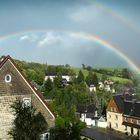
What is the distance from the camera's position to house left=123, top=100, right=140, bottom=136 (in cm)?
6147

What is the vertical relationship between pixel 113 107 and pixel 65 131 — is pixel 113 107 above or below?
above

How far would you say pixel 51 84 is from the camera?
391 feet

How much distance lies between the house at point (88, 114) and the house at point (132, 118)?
934 centimetres

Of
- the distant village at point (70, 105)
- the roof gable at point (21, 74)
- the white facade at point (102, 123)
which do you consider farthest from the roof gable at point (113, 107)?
the roof gable at point (21, 74)

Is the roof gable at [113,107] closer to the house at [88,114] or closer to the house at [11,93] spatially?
the house at [88,114]

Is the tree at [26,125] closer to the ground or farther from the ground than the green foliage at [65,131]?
farther from the ground

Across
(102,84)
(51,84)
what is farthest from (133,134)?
(102,84)

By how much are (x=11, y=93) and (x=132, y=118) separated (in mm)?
39466

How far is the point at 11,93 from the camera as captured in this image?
27938 mm

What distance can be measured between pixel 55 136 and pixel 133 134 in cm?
3956

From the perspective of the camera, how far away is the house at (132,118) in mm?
61469

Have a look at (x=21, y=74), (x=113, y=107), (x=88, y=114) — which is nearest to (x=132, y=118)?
(x=113, y=107)

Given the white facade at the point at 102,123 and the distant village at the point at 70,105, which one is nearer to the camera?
the distant village at the point at 70,105

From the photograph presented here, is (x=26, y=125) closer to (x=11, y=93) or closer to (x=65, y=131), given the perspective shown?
(x=65, y=131)
